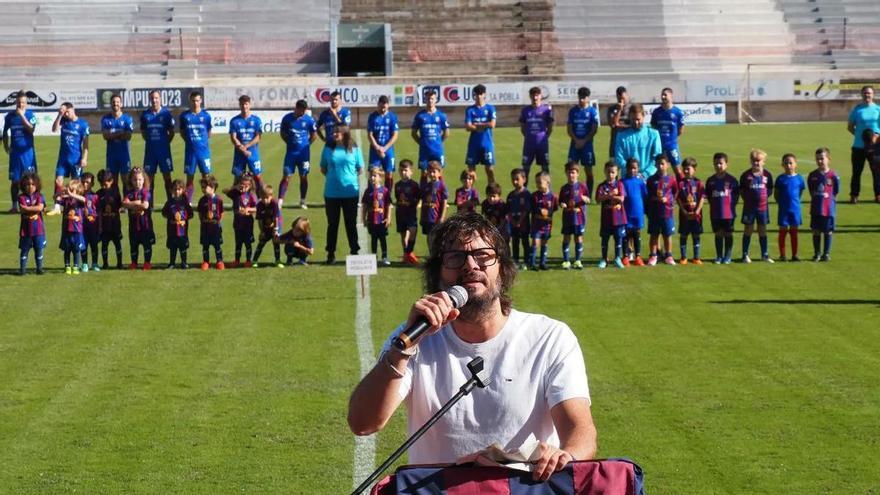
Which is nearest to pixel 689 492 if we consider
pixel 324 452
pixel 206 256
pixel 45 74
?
pixel 324 452

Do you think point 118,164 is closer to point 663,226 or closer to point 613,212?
point 613,212

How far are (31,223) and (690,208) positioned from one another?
8162mm

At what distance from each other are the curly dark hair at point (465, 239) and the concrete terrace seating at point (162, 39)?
50369mm

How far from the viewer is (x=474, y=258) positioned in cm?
434

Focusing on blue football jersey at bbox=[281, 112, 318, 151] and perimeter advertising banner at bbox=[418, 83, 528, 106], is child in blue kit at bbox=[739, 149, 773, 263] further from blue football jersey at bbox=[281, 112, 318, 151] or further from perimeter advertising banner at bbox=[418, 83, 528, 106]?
perimeter advertising banner at bbox=[418, 83, 528, 106]

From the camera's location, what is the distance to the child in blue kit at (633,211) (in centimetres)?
1773

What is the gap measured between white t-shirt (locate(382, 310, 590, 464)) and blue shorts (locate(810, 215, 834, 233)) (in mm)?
14123

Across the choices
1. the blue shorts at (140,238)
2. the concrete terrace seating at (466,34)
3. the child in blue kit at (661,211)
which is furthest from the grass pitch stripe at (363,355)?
the concrete terrace seating at (466,34)

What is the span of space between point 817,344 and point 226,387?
5227mm

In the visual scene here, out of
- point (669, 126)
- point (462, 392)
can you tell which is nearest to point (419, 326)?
point (462, 392)

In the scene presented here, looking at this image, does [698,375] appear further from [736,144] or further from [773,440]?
[736,144]

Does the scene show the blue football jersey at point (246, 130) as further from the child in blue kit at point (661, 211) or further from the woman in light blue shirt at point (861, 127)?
the woman in light blue shirt at point (861, 127)

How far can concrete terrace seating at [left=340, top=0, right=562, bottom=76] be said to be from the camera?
178 ft

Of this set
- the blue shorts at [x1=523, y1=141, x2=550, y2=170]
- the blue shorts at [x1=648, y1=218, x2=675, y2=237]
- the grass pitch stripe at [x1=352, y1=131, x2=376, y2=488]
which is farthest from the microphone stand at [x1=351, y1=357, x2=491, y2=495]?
the blue shorts at [x1=523, y1=141, x2=550, y2=170]
